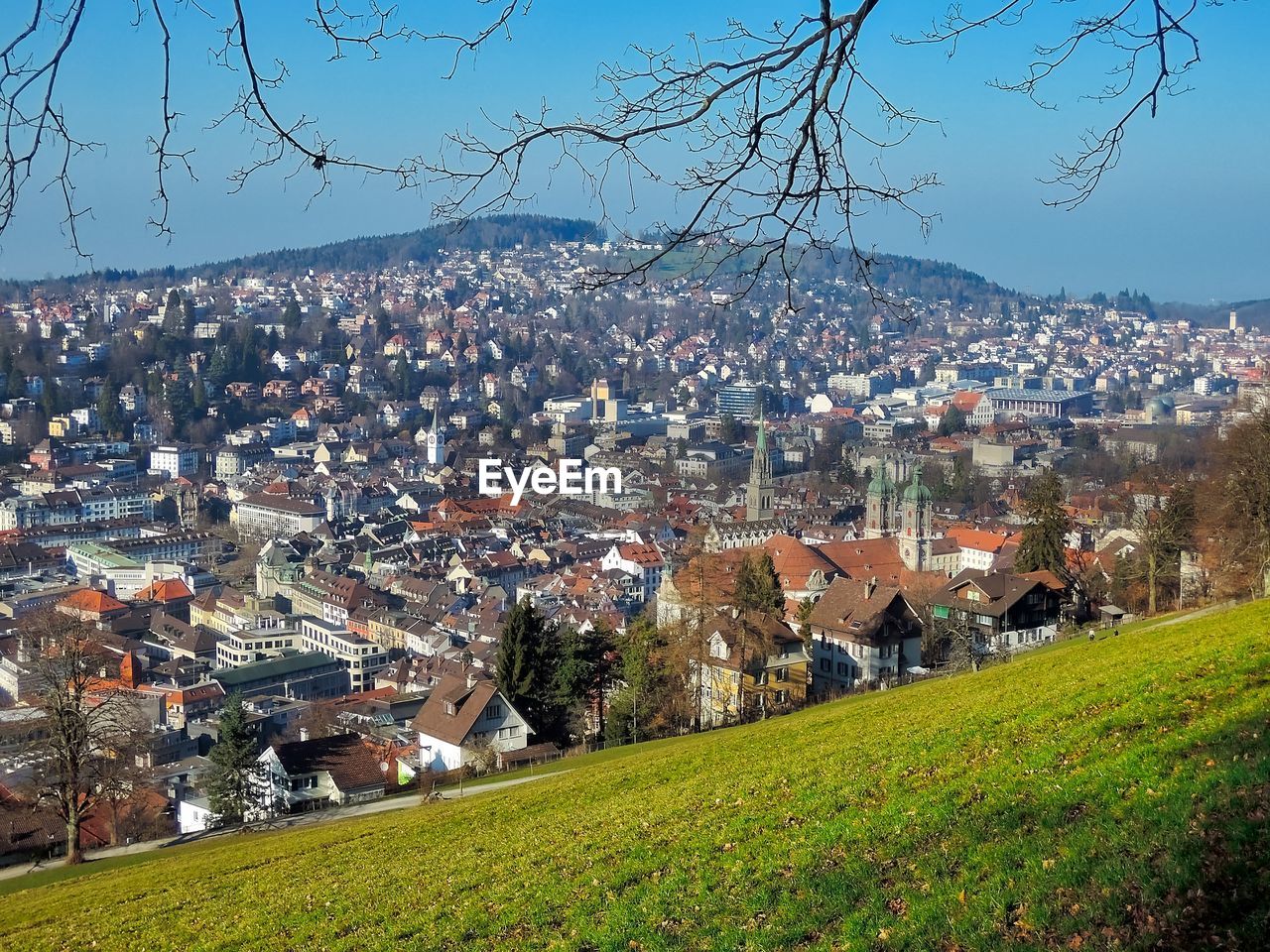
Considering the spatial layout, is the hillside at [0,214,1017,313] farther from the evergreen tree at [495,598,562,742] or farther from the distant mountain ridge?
the evergreen tree at [495,598,562,742]

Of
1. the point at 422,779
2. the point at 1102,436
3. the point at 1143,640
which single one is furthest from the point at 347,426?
the point at 1143,640

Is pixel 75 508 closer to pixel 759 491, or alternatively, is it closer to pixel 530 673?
pixel 759 491

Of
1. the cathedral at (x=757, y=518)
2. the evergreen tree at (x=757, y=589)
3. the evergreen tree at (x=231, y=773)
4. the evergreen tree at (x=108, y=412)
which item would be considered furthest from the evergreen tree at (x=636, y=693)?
the evergreen tree at (x=108, y=412)

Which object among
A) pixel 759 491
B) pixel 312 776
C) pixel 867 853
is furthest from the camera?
pixel 759 491

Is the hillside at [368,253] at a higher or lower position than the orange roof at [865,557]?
higher

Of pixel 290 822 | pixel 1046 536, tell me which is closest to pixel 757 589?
pixel 1046 536

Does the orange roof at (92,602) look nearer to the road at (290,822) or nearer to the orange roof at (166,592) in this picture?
the orange roof at (166,592)

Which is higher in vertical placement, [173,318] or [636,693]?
[173,318]

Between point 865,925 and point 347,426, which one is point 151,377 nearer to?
point 347,426
